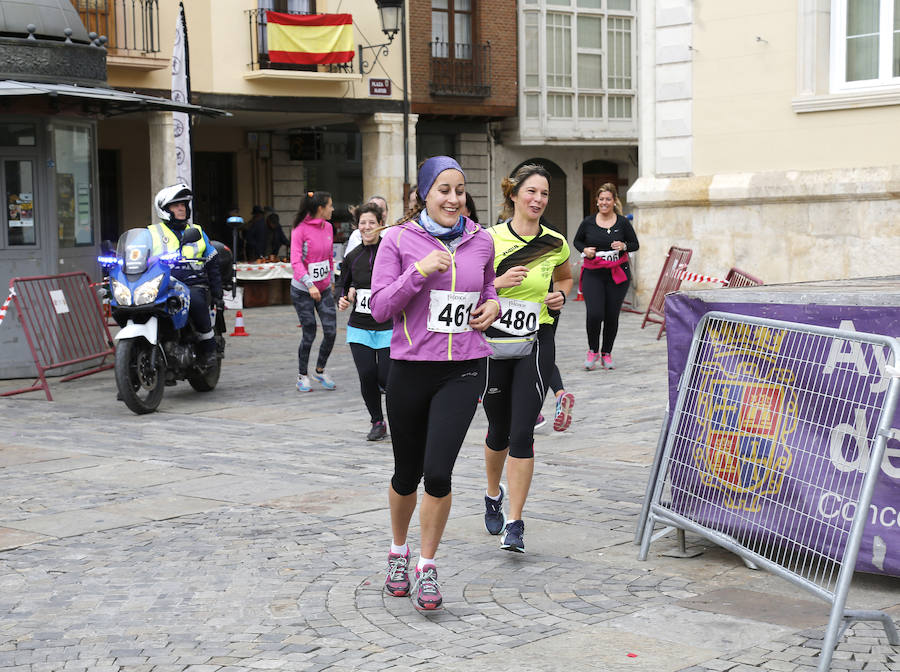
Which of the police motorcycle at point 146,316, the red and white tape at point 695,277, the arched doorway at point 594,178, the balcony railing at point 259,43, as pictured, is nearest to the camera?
the police motorcycle at point 146,316

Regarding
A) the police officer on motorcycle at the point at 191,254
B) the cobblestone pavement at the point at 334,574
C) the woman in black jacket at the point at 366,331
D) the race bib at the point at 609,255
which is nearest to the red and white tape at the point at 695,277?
the race bib at the point at 609,255

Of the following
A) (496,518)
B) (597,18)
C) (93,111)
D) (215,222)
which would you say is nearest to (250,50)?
(215,222)

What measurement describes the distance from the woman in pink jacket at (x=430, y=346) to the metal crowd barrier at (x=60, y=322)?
7387mm

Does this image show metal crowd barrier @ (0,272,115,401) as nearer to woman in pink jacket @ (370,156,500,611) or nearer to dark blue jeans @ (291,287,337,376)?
dark blue jeans @ (291,287,337,376)

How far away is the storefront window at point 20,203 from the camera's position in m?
13.1

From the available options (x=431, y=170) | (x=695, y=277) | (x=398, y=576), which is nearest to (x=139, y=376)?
(x=398, y=576)

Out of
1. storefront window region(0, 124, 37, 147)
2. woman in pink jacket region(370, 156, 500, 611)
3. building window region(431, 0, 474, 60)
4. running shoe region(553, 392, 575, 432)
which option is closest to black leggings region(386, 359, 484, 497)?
woman in pink jacket region(370, 156, 500, 611)

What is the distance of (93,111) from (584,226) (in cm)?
529

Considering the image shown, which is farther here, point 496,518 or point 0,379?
point 0,379

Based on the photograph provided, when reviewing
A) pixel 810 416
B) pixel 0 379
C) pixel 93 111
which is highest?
pixel 93 111

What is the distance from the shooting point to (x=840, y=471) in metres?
5.15

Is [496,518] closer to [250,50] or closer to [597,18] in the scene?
[250,50]

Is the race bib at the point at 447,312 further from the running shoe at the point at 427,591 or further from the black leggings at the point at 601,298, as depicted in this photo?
the black leggings at the point at 601,298

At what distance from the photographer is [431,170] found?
17.7 feet
